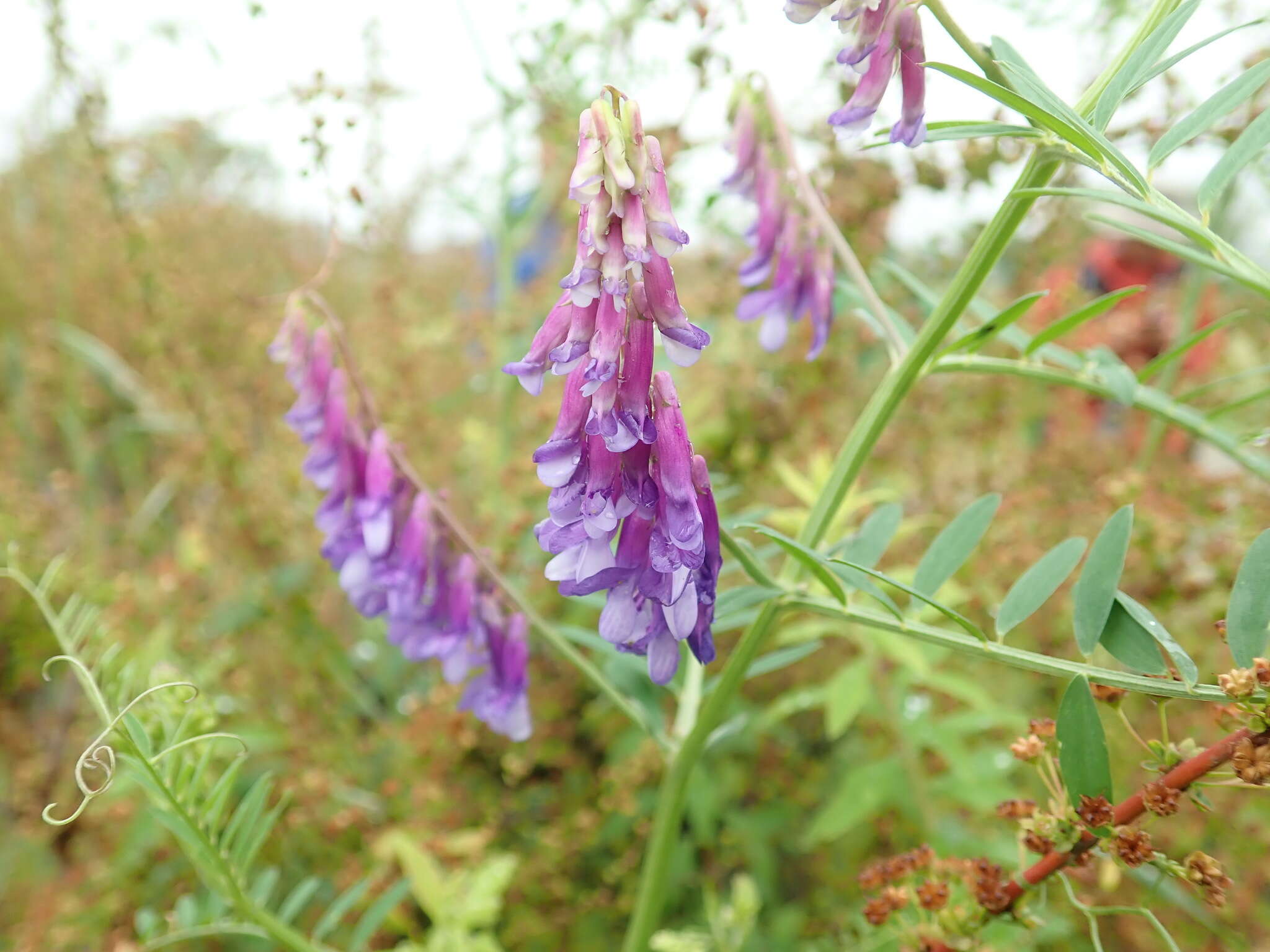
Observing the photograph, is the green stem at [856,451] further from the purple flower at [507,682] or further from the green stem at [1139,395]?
the purple flower at [507,682]

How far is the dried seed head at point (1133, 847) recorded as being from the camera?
19.7 inches

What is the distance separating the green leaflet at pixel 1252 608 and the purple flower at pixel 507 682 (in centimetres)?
60

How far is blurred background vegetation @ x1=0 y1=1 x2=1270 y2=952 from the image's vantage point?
1253mm

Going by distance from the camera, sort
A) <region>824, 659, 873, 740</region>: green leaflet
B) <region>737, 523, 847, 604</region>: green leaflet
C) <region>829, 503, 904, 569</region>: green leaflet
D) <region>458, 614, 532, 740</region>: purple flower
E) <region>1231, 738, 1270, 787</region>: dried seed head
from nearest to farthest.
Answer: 1. <region>1231, 738, 1270, 787</region>: dried seed head
2. <region>737, 523, 847, 604</region>: green leaflet
3. <region>829, 503, 904, 569</region>: green leaflet
4. <region>458, 614, 532, 740</region>: purple flower
5. <region>824, 659, 873, 740</region>: green leaflet

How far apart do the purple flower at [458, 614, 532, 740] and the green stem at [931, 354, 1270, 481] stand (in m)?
0.48

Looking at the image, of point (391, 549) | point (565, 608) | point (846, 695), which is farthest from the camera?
point (565, 608)

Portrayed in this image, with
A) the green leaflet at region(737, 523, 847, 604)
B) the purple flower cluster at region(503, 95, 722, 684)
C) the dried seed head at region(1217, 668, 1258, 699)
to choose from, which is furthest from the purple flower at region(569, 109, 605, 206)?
the dried seed head at region(1217, 668, 1258, 699)

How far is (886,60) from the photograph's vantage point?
0.65m

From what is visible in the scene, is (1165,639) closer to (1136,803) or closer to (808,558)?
(1136,803)

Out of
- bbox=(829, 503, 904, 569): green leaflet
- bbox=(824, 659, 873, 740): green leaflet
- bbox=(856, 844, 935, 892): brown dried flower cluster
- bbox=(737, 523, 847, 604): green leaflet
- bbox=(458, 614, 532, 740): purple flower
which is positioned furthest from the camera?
bbox=(824, 659, 873, 740): green leaflet

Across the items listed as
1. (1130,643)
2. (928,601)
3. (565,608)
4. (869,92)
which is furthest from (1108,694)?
(565,608)

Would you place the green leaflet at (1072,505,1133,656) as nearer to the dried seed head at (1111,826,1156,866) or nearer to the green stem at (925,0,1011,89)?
the dried seed head at (1111,826,1156,866)

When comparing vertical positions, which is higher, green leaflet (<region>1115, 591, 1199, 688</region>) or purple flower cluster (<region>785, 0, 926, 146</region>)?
purple flower cluster (<region>785, 0, 926, 146</region>)

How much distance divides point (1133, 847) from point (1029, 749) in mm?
85
